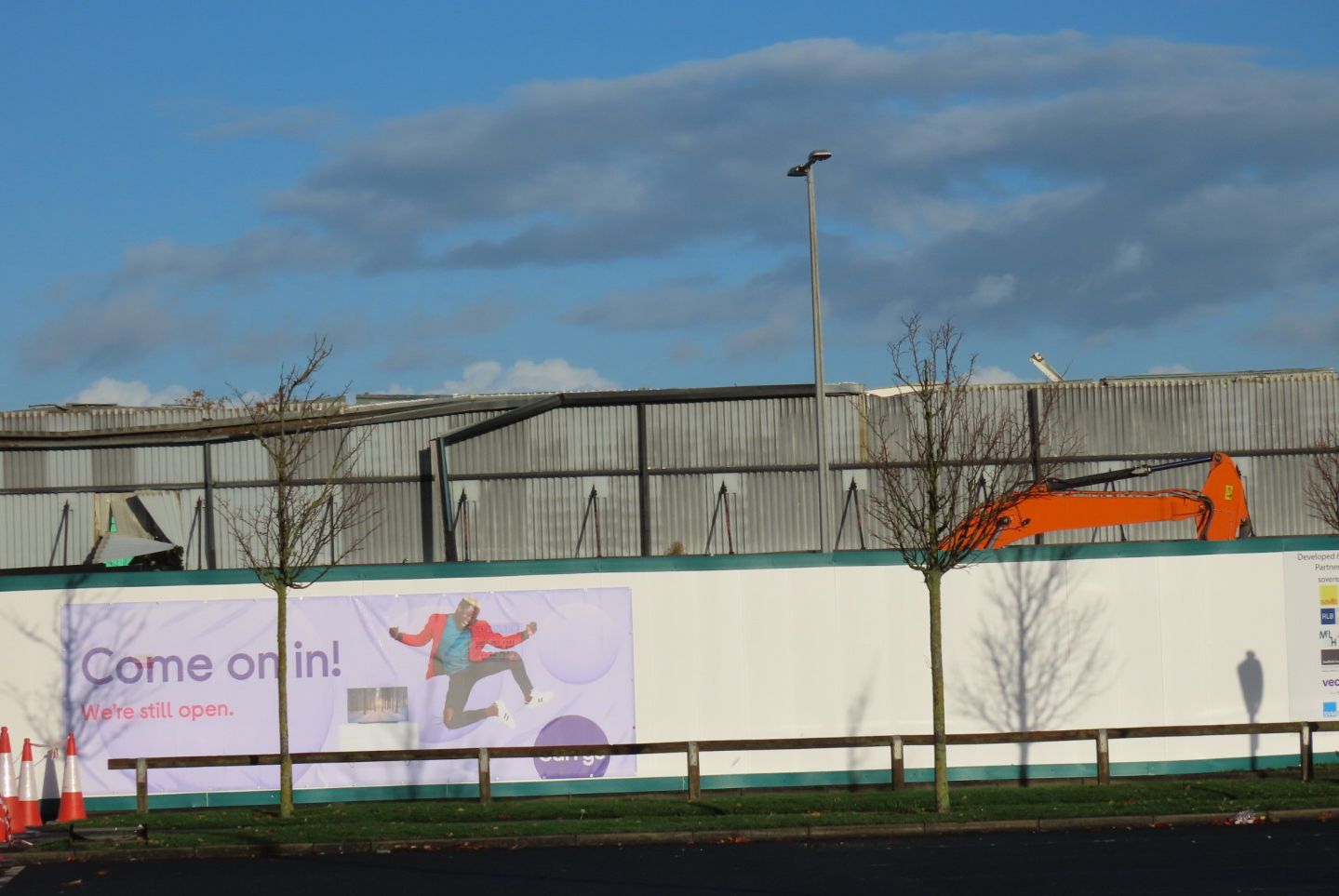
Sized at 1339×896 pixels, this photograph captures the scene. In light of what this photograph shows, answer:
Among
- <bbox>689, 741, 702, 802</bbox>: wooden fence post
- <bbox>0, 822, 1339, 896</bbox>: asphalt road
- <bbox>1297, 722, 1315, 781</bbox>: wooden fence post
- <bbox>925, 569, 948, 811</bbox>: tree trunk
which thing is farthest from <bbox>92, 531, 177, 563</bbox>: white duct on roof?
<bbox>1297, 722, 1315, 781</bbox>: wooden fence post

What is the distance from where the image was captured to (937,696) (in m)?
17.9

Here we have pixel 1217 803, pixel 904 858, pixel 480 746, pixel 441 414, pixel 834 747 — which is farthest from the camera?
pixel 441 414

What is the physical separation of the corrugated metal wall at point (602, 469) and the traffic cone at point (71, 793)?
1943 cm

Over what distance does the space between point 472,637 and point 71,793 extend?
5583mm

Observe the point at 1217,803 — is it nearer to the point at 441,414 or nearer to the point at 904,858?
the point at 904,858

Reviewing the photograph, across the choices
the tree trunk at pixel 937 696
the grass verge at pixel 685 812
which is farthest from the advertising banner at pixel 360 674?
the tree trunk at pixel 937 696

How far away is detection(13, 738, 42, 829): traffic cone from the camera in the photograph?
18578 mm

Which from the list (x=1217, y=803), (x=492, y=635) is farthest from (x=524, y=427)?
(x=1217, y=803)

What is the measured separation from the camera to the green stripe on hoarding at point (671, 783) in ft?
67.6

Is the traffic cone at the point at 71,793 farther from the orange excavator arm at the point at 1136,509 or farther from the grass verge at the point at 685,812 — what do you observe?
the orange excavator arm at the point at 1136,509

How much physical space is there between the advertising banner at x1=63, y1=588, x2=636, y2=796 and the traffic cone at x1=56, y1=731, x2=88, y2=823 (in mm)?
1443

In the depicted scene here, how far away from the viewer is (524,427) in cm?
3975

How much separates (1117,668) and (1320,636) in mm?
2994

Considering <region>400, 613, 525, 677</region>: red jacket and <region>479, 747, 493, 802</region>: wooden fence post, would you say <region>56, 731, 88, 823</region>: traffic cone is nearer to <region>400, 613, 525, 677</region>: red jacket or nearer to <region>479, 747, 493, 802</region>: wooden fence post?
<region>400, 613, 525, 677</region>: red jacket
